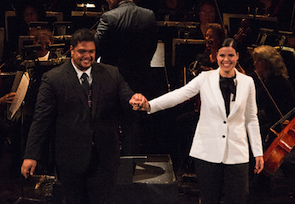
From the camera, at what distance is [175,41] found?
486cm

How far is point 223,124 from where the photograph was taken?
2.59 m

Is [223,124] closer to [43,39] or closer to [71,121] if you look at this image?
[71,121]

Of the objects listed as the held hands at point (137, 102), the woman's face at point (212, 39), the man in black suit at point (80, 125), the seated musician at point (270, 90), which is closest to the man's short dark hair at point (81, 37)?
the man in black suit at point (80, 125)

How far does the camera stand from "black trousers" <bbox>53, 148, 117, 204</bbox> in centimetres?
256

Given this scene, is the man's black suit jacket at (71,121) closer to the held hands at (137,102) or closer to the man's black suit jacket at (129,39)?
the held hands at (137,102)

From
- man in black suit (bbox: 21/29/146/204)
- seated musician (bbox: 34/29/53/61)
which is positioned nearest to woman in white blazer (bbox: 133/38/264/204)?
man in black suit (bbox: 21/29/146/204)

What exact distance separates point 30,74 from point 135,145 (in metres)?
1.34

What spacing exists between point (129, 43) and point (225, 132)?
54.7 inches

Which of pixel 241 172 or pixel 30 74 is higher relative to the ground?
pixel 30 74

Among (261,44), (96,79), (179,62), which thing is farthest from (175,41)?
(96,79)

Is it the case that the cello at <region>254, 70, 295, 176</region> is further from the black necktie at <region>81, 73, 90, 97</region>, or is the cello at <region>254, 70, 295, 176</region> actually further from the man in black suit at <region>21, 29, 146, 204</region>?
the black necktie at <region>81, 73, 90, 97</region>

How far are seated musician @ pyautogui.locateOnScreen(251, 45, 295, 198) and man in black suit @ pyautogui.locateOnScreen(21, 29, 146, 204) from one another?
2.13 m

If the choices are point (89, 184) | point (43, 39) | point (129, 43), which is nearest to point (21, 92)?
point (129, 43)

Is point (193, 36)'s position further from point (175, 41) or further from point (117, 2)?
point (117, 2)
